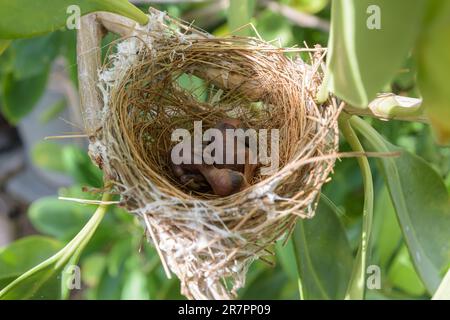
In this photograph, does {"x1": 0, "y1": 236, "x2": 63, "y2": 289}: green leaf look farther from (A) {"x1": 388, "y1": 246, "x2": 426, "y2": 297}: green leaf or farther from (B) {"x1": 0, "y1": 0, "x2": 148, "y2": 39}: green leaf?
(A) {"x1": 388, "y1": 246, "x2": 426, "y2": 297}: green leaf

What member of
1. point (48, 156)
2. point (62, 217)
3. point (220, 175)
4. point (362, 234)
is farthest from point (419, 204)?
point (48, 156)

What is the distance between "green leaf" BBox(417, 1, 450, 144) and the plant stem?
25 cm

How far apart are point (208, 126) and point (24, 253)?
0.44 metres

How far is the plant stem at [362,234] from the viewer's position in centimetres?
77

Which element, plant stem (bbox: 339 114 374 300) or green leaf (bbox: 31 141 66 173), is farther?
green leaf (bbox: 31 141 66 173)

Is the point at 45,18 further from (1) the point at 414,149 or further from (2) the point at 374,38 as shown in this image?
(1) the point at 414,149

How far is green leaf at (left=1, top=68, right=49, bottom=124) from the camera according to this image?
175cm

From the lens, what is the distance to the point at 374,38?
547 mm

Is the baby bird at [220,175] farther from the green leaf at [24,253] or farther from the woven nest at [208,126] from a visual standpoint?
the green leaf at [24,253]

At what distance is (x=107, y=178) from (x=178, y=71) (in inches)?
10.6

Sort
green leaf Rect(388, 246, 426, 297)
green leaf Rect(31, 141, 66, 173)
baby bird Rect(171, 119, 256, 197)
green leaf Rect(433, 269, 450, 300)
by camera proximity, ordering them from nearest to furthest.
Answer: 1. green leaf Rect(433, 269, 450, 300)
2. baby bird Rect(171, 119, 256, 197)
3. green leaf Rect(388, 246, 426, 297)
4. green leaf Rect(31, 141, 66, 173)

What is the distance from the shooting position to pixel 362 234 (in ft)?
2.66

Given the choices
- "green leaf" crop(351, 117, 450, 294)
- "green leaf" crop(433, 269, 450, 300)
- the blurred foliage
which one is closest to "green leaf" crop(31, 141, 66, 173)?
the blurred foliage

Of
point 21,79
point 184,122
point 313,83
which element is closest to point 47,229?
point 21,79
